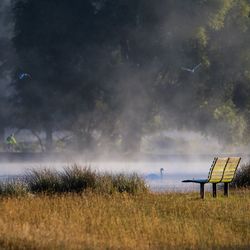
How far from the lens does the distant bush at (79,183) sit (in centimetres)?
2300

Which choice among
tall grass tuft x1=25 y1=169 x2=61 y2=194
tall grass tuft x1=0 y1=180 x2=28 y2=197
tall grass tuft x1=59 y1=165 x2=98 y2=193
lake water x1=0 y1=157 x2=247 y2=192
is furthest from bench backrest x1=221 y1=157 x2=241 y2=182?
lake water x1=0 y1=157 x2=247 y2=192

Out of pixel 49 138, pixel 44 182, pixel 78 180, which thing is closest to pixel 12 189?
pixel 44 182

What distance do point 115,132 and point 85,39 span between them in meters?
5.81

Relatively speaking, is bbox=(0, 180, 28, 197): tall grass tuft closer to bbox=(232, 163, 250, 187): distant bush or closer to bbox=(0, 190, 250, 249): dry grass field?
bbox=(0, 190, 250, 249): dry grass field

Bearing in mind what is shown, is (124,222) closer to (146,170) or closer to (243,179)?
(243,179)

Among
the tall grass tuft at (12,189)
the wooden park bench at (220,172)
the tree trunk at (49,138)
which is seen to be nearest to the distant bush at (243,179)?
the wooden park bench at (220,172)

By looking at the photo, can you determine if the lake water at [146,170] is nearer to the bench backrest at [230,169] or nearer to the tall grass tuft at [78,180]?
the tall grass tuft at [78,180]

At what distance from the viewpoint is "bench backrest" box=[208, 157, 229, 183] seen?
2206 centimetres

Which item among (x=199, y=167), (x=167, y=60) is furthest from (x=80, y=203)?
(x=167, y=60)

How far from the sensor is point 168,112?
57.8 meters

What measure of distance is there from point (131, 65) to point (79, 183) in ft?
107

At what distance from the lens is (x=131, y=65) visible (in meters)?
55.6

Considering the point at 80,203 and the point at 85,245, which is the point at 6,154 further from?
the point at 85,245

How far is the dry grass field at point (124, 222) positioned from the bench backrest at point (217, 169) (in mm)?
473
